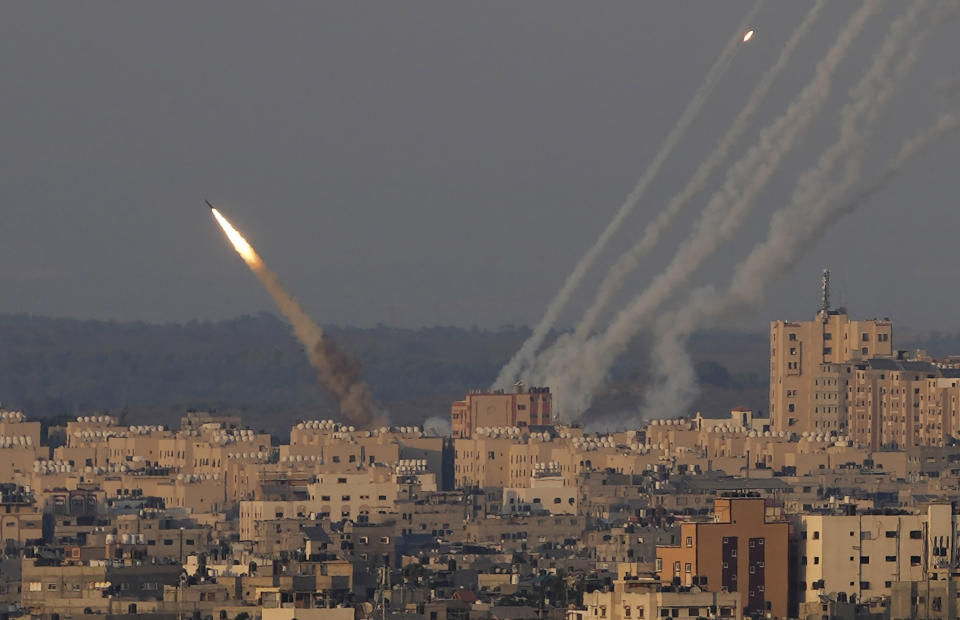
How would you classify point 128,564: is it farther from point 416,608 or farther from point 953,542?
point 953,542

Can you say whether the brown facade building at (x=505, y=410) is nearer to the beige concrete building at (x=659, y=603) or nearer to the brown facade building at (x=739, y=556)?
the brown facade building at (x=739, y=556)

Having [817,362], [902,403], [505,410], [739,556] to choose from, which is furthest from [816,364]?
[739,556]

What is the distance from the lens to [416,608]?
93.8 meters

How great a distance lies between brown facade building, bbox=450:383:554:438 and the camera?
609ft

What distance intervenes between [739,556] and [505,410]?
10128cm

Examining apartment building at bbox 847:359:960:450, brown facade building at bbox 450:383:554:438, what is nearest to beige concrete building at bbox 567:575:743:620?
brown facade building at bbox 450:383:554:438

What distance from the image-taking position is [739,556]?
8569 centimetres

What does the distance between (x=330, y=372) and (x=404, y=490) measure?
23.1ft

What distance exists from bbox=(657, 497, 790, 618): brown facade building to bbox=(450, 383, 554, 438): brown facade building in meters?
97.5

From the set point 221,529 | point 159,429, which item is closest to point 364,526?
point 221,529

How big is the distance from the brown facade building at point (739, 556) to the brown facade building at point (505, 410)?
320ft

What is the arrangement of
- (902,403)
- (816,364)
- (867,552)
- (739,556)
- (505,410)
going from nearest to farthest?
(739,556), (867,552), (505,410), (902,403), (816,364)

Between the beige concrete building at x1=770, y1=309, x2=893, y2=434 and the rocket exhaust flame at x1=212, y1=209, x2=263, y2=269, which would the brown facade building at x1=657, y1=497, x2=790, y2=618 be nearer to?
the rocket exhaust flame at x1=212, y1=209, x2=263, y2=269

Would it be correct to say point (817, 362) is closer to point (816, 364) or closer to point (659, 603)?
point (816, 364)
